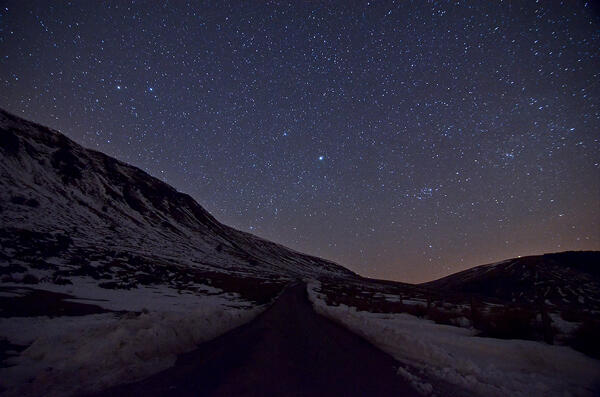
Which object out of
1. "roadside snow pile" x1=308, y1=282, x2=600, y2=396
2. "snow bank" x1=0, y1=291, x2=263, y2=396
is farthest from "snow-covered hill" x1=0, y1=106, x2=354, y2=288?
"roadside snow pile" x1=308, y1=282, x2=600, y2=396

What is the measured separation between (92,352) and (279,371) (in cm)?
375

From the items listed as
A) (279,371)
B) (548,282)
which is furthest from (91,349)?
(548,282)

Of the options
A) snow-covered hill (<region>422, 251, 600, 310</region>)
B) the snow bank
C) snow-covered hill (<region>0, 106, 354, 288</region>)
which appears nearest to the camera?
the snow bank

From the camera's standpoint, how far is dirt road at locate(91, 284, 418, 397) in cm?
409

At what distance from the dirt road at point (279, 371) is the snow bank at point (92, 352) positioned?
0.54 metres

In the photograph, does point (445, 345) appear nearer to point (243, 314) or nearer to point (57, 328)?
point (243, 314)

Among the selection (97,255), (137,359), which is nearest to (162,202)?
(97,255)

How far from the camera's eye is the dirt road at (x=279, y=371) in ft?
13.4

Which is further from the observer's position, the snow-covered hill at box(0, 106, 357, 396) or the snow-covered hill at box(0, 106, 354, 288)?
the snow-covered hill at box(0, 106, 354, 288)

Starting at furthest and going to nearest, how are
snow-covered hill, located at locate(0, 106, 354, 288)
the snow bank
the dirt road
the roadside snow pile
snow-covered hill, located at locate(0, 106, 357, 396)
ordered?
snow-covered hill, located at locate(0, 106, 354, 288), snow-covered hill, located at locate(0, 106, 357, 396), the snow bank, the roadside snow pile, the dirt road

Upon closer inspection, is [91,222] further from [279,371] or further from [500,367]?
[500,367]

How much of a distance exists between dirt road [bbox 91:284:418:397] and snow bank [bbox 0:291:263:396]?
21.2 inches

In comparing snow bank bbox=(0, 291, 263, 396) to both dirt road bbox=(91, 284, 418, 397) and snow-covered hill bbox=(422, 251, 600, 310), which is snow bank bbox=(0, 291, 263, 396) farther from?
snow-covered hill bbox=(422, 251, 600, 310)

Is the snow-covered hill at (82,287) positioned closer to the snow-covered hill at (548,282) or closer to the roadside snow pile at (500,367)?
the roadside snow pile at (500,367)
